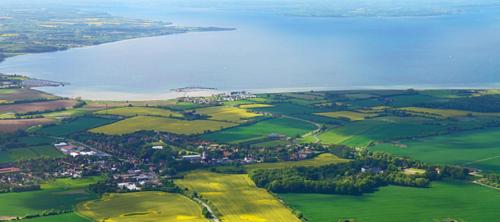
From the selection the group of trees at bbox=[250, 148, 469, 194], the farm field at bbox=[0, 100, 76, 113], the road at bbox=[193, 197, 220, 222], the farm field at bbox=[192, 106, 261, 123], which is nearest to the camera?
the road at bbox=[193, 197, 220, 222]

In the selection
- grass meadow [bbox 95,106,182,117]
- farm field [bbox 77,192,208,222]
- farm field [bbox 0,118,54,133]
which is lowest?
farm field [bbox 77,192,208,222]

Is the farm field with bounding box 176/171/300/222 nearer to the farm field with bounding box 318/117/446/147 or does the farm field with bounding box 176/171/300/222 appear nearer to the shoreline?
the farm field with bounding box 318/117/446/147

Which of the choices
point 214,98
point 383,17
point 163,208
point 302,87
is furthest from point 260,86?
point 383,17

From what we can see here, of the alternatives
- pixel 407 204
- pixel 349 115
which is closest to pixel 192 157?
pixel 407 204

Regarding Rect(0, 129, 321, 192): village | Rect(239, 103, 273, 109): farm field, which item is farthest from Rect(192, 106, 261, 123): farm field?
Rect(0, 129, 321, 192): village

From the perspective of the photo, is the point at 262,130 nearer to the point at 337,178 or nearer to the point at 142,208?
the point at 337,178
